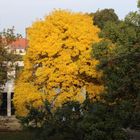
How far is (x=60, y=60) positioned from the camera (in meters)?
44.3

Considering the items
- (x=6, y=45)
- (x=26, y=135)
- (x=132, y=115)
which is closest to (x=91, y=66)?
(x=26, y=135)

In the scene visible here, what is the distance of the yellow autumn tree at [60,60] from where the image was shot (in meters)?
43.8

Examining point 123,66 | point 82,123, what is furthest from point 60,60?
point 82,123

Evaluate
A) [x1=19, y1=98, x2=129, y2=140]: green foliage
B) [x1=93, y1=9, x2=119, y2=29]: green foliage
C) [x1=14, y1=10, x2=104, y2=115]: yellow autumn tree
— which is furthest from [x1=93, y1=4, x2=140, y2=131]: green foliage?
[x1=93, y1=9, x2=119, y2=29]: green foliage

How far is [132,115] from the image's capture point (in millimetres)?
24891

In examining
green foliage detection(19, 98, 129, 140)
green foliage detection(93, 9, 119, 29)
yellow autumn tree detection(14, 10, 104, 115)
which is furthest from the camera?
green foliage detection(93, 9, 119, 29)

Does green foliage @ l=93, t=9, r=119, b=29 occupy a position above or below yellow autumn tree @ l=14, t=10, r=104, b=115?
above

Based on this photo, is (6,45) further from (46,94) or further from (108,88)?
(46,94)

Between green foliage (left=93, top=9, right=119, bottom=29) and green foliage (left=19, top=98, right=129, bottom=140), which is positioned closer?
green foliage (left=19, top=98, right=129, bottom=140)

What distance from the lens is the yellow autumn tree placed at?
43.8 m

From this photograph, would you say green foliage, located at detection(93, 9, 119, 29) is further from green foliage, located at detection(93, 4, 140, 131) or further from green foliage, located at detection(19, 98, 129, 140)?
green foliage, located at detection(19, 98, 129, 140)

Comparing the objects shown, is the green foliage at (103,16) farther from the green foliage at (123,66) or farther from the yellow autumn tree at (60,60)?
the green foliage at (123,66)

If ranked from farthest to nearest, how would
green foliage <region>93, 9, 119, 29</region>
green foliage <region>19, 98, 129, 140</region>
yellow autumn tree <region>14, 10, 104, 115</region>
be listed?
green foliage <region>93, 9, 119, 29</region> → yellow autumn tree <region>14, 10, 104, 115</region> → green foliage <region>19, 98, 129, 140</region>

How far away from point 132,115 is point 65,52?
20.1 meters
